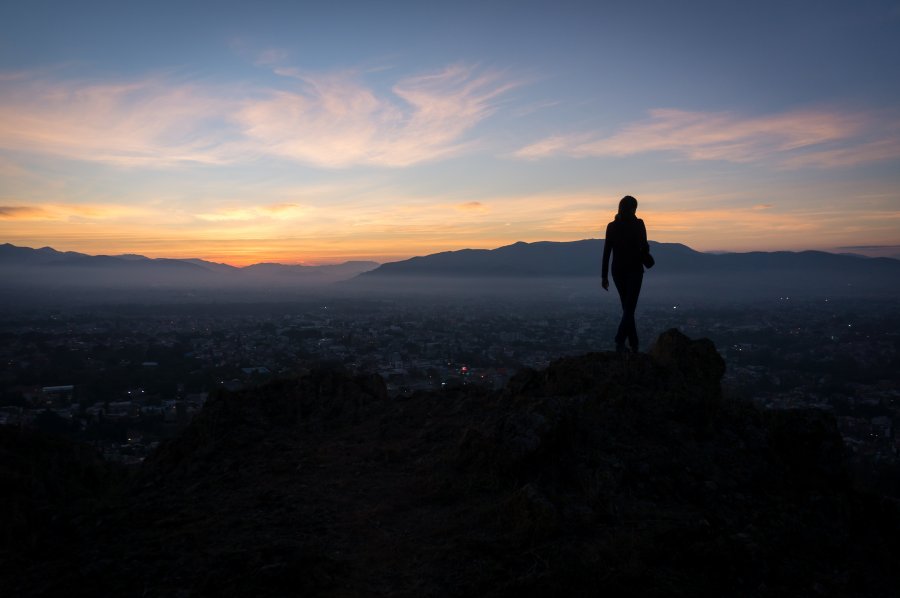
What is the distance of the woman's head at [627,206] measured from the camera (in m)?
7.68

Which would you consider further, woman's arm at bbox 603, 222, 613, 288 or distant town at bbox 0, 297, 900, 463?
distant town at bbox 0, 297, 900, 463

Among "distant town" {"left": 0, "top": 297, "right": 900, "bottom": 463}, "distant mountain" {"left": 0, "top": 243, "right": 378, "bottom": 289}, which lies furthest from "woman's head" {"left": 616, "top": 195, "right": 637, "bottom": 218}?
"distant mountain" {"left": 0, "top": 243, "right": 378, "bottom": 289}

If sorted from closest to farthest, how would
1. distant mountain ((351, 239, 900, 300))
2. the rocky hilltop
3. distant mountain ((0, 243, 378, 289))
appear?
the rocky hilltop, distant mountain ((351, 239, 900, 300)), distant mountain ((0, 243, 378, 289))

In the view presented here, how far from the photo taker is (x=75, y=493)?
692cm

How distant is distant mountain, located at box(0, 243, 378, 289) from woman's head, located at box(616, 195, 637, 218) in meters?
130

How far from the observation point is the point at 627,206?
7695 millimetres

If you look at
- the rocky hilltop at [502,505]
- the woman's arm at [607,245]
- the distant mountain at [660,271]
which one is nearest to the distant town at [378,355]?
the rocky hilltop at [502,505]

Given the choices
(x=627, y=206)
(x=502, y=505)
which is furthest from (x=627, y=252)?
(x=502, y=505)

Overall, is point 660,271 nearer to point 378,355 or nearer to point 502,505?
point 378,355

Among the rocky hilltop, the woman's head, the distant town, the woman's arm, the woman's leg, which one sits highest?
the woman's head

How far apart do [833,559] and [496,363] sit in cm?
2304

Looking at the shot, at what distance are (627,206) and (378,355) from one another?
2306cm

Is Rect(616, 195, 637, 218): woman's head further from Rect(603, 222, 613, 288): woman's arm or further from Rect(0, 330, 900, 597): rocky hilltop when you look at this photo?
Rect(0, 330, 900, 597): rocky hilltop

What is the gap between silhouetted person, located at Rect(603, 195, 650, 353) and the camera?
7.72m
